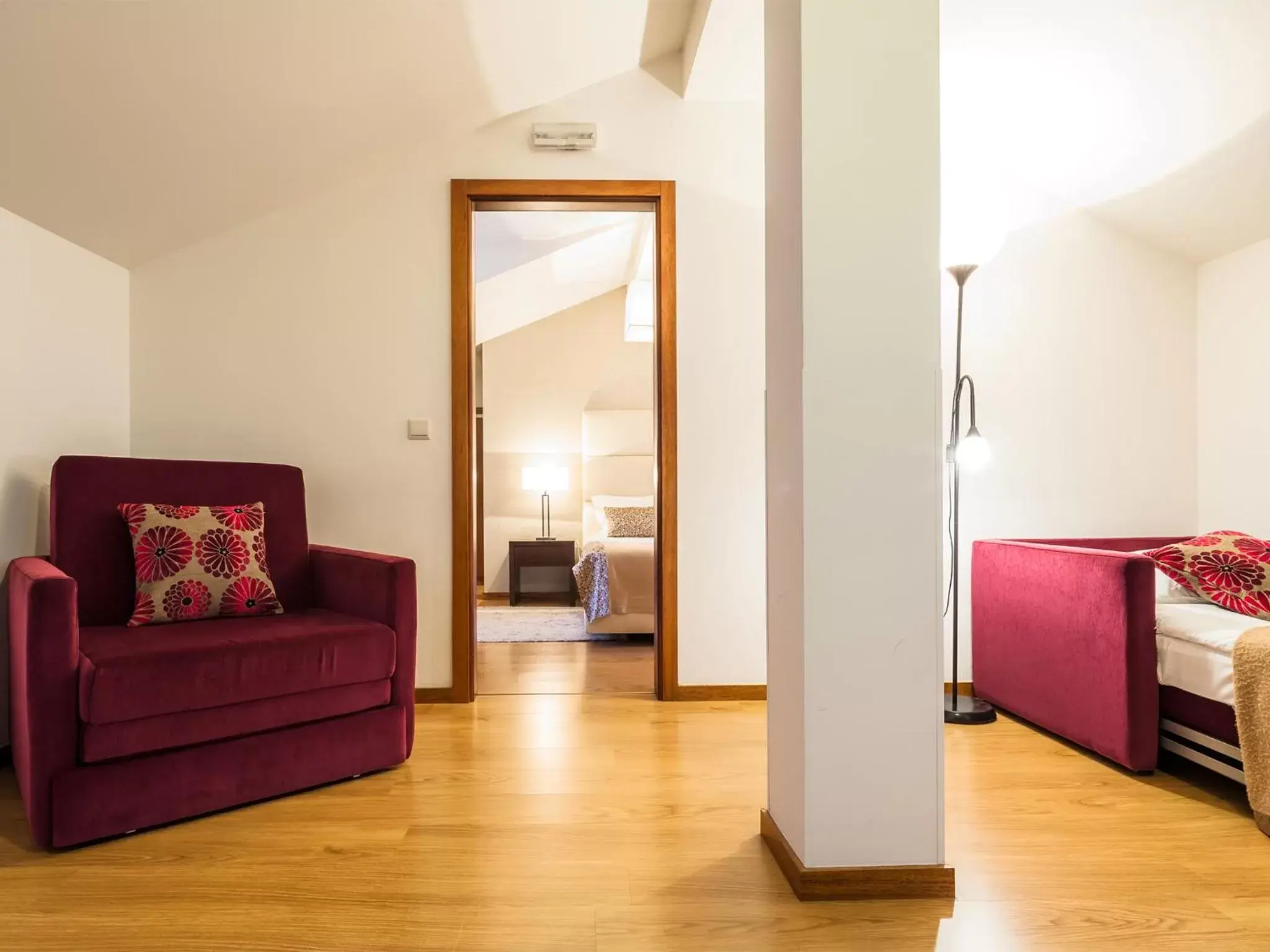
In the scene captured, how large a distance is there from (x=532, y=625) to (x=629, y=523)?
138cm

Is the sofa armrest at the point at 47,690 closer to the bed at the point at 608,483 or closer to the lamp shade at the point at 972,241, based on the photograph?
the lamp shade at the point at 972,241

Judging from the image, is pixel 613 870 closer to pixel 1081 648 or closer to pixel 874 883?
pixel 874 883

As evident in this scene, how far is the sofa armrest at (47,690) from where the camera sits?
1914 millimetres

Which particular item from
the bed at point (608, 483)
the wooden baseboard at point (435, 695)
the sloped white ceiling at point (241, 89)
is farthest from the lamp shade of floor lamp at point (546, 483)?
the sloped white ceiling at point (241, 89)

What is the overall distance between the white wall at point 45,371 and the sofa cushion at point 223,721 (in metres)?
0.89

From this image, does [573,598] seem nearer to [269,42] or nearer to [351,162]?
[351,162]

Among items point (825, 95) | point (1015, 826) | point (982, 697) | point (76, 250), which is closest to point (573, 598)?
point (982, 697)

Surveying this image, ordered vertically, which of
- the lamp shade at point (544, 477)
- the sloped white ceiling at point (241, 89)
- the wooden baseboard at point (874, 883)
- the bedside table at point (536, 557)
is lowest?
the wooden baseboard at point (874, 883)

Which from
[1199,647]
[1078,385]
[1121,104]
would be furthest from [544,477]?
[1199,647]

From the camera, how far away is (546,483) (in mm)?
7227

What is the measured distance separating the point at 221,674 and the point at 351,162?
7.11 feet

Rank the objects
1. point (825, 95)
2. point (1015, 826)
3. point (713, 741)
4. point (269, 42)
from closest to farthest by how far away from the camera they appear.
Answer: point (825, 95) < point (1015, 826) < point (269, 42) < point (713, 741)

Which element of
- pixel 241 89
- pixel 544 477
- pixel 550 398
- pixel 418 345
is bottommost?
pixel 544 477

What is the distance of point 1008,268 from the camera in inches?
136
